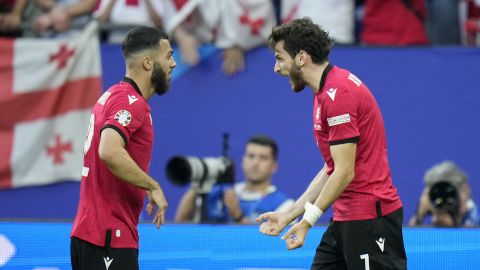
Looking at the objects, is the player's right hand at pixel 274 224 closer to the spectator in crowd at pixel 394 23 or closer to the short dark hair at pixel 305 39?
the short dark hair at pixel 305 39

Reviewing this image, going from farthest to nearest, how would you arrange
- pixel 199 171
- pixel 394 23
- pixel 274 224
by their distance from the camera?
pixel 394 23 < pixel 199 171 < pixel 274 224

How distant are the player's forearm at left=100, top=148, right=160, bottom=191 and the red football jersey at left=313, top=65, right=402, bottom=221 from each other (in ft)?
3.19

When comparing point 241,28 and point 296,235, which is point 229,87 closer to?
point 241,28

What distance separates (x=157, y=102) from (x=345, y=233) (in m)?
3.88

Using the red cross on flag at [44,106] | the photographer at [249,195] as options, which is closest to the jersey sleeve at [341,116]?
the photographer at [249,195]

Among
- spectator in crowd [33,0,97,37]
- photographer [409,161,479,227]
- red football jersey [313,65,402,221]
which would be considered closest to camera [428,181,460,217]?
photographer [409,161,479,227]

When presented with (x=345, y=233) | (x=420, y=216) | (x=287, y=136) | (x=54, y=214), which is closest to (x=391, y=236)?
(x=345, y=233)

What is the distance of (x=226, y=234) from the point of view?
6750 mm

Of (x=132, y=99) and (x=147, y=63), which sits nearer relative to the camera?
(x=132, y=99)

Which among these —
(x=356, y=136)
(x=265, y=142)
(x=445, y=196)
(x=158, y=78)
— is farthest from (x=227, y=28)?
(x=356, y=136)

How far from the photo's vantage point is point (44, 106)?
922 cm

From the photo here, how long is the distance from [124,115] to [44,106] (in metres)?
3.78

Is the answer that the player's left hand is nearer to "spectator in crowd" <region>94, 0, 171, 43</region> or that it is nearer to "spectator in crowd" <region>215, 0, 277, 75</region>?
"spectator in crowd" <region>215, 0, 277, 75</region>

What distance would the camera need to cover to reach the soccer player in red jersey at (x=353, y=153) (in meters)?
5.62
